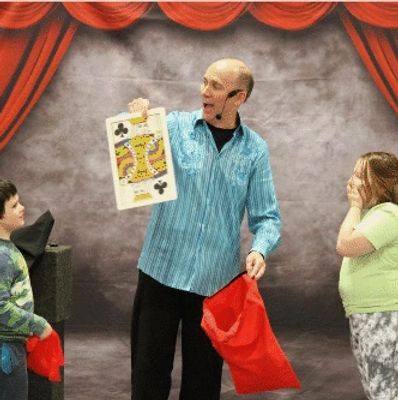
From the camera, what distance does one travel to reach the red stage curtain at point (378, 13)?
4.30m

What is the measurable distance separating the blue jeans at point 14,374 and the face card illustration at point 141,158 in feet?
1.77

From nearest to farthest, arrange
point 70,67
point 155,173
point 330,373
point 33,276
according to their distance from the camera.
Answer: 1. point 155,173
2. point 33,276
3. point 330,373
4. point 70,67

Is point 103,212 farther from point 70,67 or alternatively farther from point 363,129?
point 363,129

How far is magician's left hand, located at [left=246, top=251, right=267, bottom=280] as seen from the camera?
2.50 m

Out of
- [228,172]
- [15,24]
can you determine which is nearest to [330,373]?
[228,172]

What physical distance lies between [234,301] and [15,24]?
2349 mm

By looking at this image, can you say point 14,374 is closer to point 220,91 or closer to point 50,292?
point 50,292

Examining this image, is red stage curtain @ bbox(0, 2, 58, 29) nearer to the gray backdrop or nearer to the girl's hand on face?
the gray backdrop

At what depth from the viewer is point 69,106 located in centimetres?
445

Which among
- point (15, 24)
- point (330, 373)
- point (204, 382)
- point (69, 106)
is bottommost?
point (330, 373)

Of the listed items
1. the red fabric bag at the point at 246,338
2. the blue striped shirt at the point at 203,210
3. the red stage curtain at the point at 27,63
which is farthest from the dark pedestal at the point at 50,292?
the red stage curtain at the point at 27,63

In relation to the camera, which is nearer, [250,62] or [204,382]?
[204,382]

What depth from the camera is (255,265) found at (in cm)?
251

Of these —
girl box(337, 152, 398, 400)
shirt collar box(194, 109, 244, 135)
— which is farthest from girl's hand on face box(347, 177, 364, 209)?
shirt collar box(194, 109, 244, 135)
